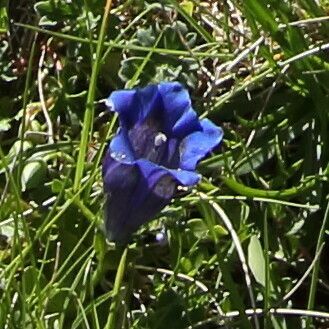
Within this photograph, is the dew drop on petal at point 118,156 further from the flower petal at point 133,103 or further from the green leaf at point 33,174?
the green leaf at point 33,174

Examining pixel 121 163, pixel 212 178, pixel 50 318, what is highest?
pixel 121 163

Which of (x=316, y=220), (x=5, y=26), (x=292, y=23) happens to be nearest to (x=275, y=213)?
(x=316, y=220)

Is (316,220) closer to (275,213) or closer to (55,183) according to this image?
(275,213)

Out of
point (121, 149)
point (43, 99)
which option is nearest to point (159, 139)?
point (121, 149)

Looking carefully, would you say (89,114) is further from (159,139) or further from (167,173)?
(167,173)

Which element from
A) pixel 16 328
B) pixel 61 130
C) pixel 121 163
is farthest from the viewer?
pixel 61 130

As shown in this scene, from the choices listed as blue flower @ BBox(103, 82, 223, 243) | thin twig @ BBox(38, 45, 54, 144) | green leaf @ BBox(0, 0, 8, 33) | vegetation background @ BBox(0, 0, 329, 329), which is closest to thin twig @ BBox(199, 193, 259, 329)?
vegetation background @ BBox(0, 0, 329, 329)

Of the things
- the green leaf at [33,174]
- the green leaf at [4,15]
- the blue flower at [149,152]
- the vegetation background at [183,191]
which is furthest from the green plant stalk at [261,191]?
the green leaf at [4,15]

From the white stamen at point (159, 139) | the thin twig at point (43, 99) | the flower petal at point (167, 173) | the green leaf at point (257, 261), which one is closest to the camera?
the flower petal at point (167, 173)
